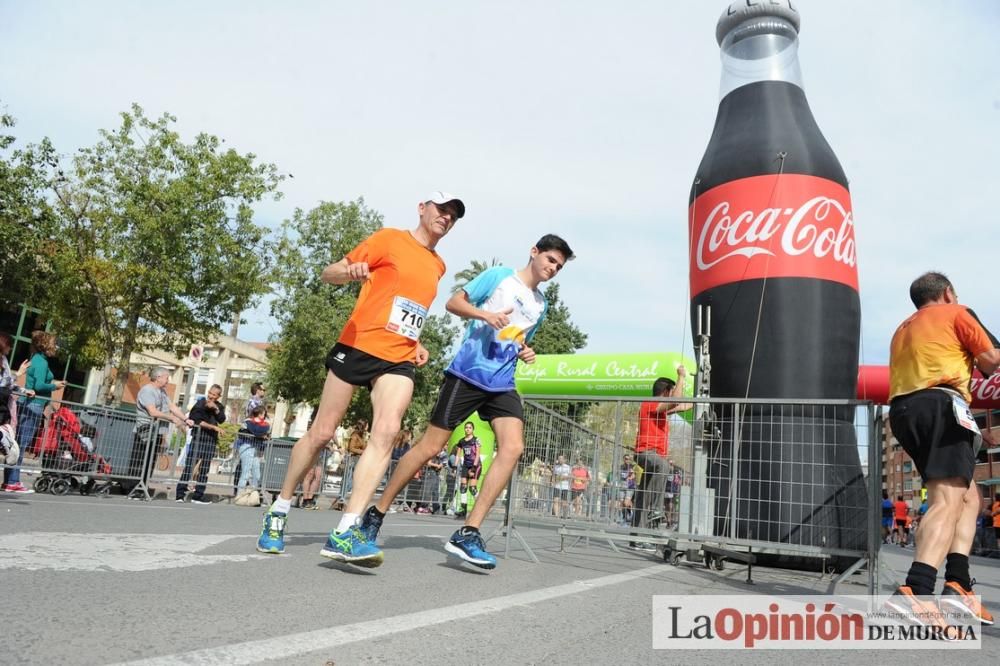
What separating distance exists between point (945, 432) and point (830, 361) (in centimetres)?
315

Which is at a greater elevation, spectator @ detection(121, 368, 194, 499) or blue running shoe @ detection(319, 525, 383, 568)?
spectator @ detection(121, 368, 194, 499)

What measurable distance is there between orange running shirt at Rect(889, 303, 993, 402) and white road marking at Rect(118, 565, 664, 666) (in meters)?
2.35

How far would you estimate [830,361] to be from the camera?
22.7 ft

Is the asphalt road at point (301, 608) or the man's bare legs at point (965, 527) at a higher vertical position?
the man's bare legs at point (965, 527)

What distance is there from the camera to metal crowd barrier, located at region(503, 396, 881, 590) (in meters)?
5.25

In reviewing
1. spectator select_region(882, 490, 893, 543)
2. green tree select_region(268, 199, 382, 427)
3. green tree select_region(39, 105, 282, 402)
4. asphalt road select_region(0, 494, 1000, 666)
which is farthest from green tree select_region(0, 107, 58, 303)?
spectator select_region(882, 490, 893, 543)

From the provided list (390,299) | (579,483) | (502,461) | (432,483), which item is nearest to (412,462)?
(502,461)

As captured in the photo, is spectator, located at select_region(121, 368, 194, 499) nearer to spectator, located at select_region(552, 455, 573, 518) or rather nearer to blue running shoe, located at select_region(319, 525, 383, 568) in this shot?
spectator, located at select_region(552, 455, 573, 518)

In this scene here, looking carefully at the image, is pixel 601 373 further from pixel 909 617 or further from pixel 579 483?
pixel 909 617

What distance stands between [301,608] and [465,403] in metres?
2.27

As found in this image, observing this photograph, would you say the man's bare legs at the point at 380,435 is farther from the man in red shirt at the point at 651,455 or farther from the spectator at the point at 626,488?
the spectator at the point at 626,488

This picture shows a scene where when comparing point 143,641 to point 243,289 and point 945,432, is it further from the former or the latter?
point 243,289

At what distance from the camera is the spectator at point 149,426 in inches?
410

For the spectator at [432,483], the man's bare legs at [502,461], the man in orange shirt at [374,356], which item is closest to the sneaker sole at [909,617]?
the man's bare legs at [502,461]
